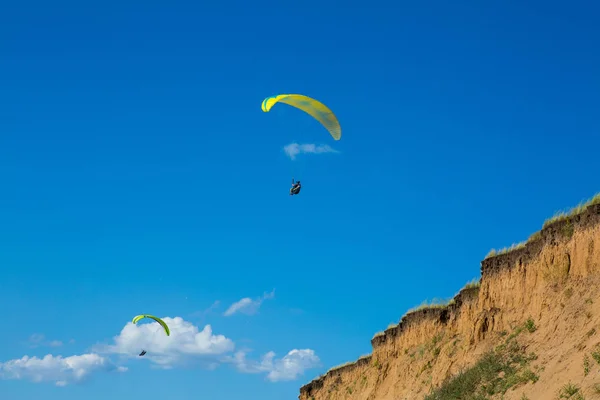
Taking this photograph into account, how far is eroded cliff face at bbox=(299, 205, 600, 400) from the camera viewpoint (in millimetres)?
24391

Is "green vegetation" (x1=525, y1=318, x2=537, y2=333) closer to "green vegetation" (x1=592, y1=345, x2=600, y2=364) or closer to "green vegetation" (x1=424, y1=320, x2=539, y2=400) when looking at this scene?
"green vegetation" (x1=424, y1=320, x2=539, y2=400)

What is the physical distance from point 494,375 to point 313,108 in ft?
41.5

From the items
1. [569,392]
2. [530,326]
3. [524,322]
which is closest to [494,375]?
[530,326]

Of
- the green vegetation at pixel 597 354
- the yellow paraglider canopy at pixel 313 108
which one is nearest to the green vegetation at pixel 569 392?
the green vegetation at pixel 597 354

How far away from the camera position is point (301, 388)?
51938mm

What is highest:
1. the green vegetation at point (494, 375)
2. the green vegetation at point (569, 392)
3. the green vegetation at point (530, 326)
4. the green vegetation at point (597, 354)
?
the green vegetation at point (530, 326)

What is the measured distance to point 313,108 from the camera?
103ft

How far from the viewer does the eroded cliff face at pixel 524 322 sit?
2439cm

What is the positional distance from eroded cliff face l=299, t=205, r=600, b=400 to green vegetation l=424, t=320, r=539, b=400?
196 millimetres

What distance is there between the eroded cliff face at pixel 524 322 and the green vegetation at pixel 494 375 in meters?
0.20

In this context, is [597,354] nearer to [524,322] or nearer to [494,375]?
[494,375]

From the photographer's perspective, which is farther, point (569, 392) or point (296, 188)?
point (296, 188)

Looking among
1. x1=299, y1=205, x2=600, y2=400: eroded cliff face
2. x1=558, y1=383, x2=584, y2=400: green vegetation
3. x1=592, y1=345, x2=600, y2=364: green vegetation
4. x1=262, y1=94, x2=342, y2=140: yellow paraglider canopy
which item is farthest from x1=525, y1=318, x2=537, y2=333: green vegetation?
x1=262, y1=94, x2=342, y2=140: yellow paraglider canopy

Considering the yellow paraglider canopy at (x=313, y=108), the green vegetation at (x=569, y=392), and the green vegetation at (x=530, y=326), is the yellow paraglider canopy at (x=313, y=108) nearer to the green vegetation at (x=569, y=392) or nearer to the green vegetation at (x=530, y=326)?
the green vegetation at (x=530, y=326)
